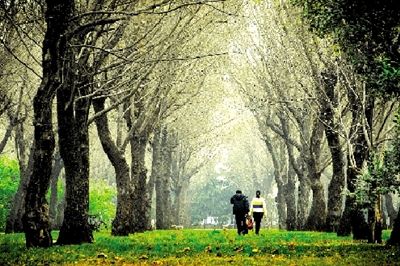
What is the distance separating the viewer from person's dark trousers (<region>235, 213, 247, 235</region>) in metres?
27.2

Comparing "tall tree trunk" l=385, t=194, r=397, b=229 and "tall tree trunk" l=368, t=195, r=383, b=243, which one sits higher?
"tall tree trunk" l=385, t=194, r=397, b=229

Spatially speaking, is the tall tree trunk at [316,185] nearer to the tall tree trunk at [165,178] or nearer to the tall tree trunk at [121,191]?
the tall tree trunk at [121,191]

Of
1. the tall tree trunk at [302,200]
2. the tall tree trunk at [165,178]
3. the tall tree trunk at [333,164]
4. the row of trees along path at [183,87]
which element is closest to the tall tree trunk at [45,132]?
the row of trees along path at [183,87]

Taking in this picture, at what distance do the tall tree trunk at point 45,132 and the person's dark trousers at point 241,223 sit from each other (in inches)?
516

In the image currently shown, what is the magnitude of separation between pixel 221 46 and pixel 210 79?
11877 millimetres

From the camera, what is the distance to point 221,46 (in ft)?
110

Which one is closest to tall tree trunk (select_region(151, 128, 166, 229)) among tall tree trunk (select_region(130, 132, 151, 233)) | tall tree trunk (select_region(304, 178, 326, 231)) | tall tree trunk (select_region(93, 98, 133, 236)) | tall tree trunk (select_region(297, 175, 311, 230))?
tall tree trunk (select_region(130, 132, 151, 233))

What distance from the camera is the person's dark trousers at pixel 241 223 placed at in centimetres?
2720

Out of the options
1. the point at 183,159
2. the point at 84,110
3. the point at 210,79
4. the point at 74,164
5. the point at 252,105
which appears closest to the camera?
the point at 74,164

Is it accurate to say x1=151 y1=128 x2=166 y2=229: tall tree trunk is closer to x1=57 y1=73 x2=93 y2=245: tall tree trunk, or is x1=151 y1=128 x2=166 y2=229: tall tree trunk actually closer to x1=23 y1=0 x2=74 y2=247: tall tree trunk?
x1=57 y1=73 x2=93 y2=245: tall tree trunk

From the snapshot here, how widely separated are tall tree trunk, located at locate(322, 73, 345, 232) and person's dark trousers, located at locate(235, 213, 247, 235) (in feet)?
14.5

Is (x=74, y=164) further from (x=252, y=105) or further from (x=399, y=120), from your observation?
(x=252, y=105)

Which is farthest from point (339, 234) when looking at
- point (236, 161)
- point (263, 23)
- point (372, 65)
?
point (236, 161)

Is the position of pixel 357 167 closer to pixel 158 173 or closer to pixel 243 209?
pixel 243 209
